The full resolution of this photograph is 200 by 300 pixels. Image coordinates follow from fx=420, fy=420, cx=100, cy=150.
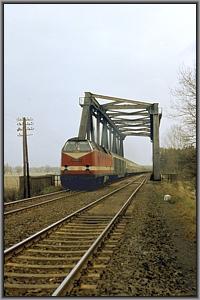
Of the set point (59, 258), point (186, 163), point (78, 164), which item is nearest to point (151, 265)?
point (59, 258)

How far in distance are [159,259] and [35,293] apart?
3154mm

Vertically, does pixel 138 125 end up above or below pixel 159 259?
above

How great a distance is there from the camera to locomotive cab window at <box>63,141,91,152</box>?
1056 inches

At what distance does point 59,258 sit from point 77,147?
1905cm

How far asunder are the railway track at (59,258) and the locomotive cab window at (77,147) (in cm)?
1382

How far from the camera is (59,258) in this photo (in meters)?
8.03

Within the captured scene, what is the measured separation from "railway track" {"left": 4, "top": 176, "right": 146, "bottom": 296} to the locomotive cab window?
13.8m

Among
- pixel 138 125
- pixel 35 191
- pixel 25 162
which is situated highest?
pixel 138 125

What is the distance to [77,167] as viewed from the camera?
26328mm

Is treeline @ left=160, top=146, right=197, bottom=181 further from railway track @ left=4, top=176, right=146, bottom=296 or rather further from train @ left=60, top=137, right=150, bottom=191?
train @ left=60, top=137, right=150, bottom=191

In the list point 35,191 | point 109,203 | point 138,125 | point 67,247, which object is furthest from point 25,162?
point 138,125

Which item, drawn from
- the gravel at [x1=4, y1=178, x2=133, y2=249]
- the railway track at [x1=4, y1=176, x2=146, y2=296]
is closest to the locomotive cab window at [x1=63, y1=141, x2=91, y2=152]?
the gravel at [x1=4, y1=178, x2=133, y2=249]

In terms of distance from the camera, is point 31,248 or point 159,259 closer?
point 159,259

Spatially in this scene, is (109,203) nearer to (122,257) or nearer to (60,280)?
(122,257)
